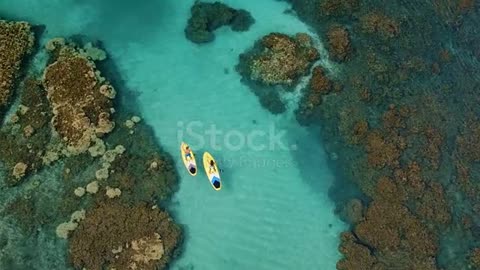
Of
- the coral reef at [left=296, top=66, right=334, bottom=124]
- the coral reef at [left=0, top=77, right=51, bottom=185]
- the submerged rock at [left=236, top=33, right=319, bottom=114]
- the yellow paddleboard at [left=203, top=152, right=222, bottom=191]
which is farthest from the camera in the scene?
the submerged rock at [left=236, top=33, right=319, bottom=114]

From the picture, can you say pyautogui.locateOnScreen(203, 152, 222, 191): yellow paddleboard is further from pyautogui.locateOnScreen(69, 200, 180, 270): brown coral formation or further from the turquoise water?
pyautogui.locateOnScreen(69, 200, 180, 270): brown coral formation

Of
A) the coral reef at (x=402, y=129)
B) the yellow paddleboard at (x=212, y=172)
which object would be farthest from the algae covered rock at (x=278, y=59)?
the yellow paddleboard at (x=212, y=172)

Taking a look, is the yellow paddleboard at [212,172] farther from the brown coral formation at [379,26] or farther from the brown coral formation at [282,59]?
the brown coral formation at [379,26]

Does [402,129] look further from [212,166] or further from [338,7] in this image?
[212,166]

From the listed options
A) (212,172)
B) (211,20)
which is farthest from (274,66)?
(212,172)

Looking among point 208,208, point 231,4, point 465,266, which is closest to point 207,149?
point 208,208

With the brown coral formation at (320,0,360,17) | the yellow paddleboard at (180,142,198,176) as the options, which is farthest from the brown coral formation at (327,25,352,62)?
the yellow paddleboard at (180,142,198,176)
